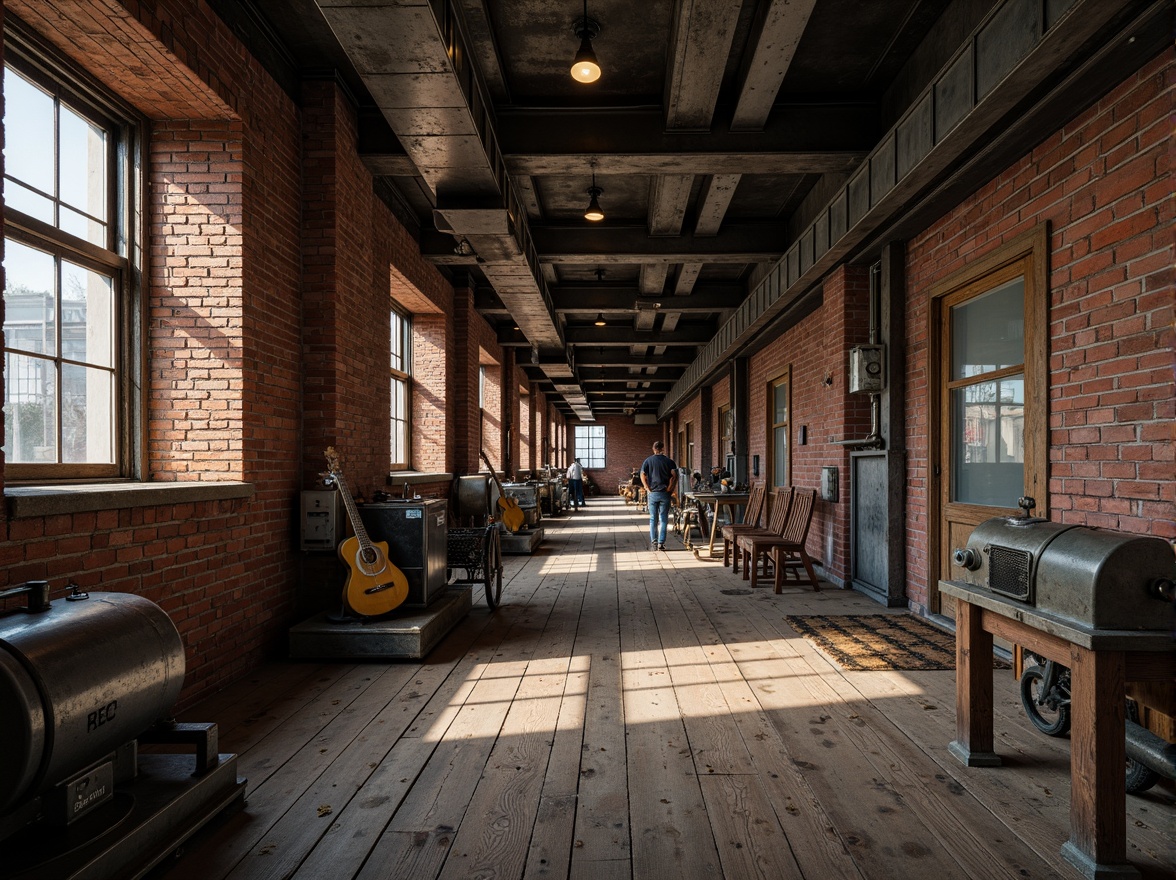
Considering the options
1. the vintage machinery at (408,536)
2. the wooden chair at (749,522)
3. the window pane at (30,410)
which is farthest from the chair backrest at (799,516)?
A: the window pane at (30,410)

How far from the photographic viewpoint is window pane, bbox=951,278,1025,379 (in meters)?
4.13

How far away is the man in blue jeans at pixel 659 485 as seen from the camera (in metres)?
9.74

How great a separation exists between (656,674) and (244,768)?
2.17 metres

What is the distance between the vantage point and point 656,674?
3.99 meters

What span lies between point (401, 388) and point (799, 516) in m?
4.77

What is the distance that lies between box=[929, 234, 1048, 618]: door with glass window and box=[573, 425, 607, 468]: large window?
81.8ft

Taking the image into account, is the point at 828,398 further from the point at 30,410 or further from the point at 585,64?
the point at 30,410

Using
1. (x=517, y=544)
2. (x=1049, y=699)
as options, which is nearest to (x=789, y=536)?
(x=517, y=544)

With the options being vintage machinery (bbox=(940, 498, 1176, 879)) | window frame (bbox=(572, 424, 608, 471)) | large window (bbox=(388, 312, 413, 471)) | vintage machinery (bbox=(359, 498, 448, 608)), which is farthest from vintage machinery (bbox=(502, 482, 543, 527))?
window frame (bbox=(572, 424, 608, 471))

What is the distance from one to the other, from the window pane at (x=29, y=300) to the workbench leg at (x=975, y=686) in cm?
417

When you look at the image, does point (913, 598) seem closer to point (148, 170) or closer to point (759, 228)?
point (759, 228)

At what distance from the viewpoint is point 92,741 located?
1.87 m

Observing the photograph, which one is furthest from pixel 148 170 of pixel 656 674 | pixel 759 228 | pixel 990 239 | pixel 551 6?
pixel 759 228

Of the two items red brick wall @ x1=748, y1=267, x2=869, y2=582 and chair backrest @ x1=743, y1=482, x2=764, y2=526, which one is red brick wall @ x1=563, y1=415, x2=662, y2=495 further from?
chair backrest @ x1=743, y1=482, x2=764, y2=526
